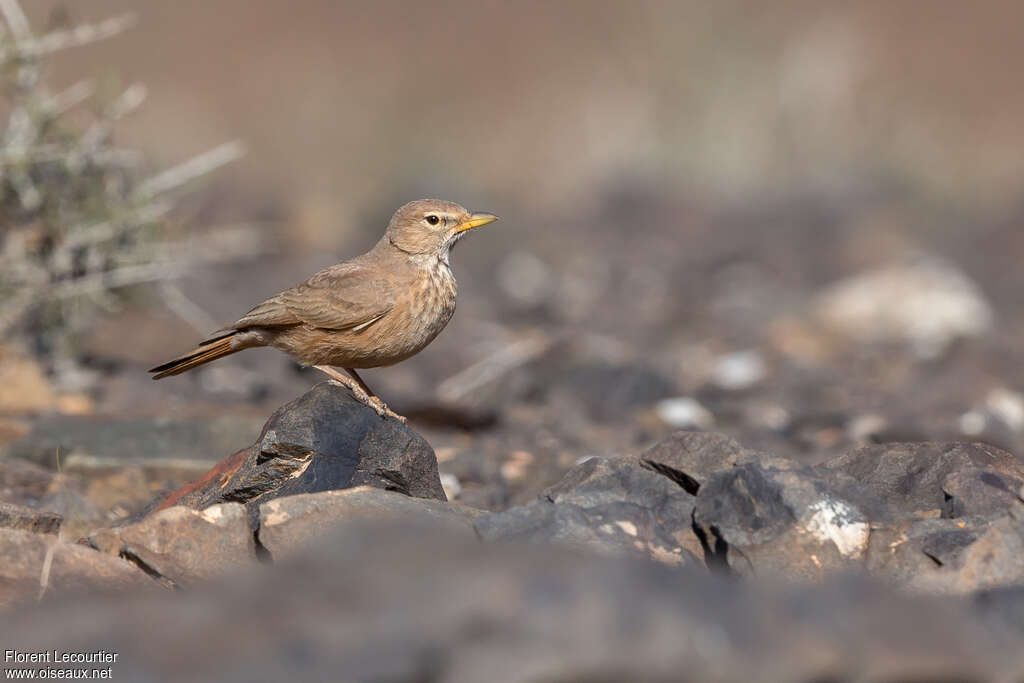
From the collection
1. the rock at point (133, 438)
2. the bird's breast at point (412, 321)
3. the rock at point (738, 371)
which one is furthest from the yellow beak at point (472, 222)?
the rock at point (738, 371)

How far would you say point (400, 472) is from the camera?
421cm

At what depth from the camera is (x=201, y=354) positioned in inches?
218

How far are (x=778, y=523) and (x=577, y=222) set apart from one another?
39.2ft

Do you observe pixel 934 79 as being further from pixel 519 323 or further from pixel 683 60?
pixel 519 323

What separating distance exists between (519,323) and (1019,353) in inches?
148

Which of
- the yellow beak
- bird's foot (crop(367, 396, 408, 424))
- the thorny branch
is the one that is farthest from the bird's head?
the thorny branch

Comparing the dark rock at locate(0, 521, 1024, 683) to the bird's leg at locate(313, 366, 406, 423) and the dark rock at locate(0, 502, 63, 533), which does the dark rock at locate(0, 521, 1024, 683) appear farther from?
the bird's leg at locate(313, 366, 406, 423)

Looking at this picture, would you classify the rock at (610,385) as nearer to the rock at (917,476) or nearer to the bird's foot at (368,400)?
the bird's foot at (368,400)

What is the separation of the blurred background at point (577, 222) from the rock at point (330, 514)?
140 cm

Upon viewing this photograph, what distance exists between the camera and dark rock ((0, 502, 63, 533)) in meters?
3.79

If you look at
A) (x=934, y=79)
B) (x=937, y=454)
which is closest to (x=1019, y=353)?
(x=937, y=454)

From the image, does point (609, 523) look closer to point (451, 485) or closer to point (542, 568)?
point (542, 568)

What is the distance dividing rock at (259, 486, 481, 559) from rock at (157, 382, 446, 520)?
38 cm

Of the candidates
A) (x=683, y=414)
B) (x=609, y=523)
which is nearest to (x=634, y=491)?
(x=609, y=523)
